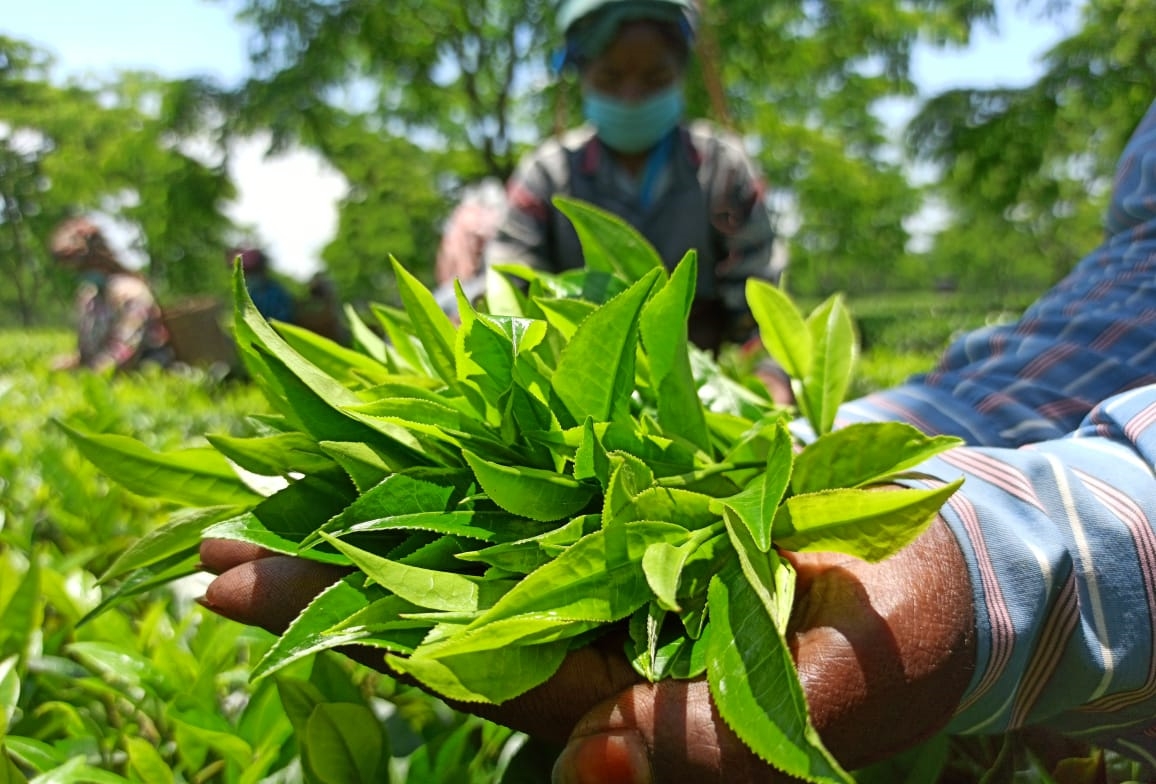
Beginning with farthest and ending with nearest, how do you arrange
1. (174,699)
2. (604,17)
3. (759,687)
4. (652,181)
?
1. (652,181)
2. (604,17)
3. (174,699)
4. (759,687)

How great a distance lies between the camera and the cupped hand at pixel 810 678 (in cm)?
60

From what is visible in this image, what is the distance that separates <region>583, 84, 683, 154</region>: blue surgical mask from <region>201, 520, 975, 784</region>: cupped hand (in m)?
2.58

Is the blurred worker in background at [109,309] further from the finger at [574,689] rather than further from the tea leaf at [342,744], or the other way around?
the finger at [574,689]

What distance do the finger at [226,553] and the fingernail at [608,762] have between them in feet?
1.23

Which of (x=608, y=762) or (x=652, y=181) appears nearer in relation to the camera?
(x=608, y=762)

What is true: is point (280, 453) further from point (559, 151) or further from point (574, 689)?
point (559, 151)

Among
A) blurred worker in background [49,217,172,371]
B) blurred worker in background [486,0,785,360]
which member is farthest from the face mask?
blurred worker in background [486,0,785,360]

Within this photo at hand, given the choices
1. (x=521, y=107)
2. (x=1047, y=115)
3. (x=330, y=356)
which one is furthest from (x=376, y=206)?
(x=330, y=356)

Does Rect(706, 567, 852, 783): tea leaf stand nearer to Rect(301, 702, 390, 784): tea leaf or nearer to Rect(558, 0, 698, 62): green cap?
Rect(301, 702, 390, 784): tea leaf

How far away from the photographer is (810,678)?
62 centimetres

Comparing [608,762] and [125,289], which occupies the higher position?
[125,289]

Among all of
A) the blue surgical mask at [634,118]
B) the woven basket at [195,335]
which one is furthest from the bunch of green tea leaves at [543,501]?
the woven basket at [195,335]

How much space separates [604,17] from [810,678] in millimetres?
2633

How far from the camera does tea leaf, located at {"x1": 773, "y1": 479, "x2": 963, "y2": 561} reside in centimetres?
61
